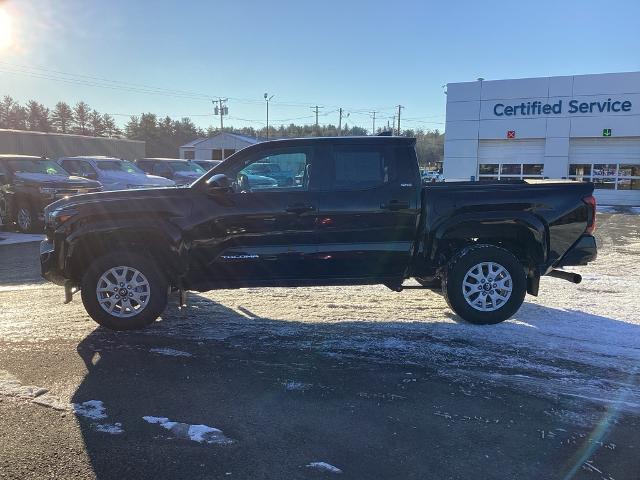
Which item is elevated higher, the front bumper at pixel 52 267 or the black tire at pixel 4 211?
the black tire at pixel 4 211

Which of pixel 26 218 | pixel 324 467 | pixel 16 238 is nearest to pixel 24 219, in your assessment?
pixel 26 218

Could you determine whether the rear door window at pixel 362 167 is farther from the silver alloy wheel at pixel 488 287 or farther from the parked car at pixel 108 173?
the parked car at pixel 108 173

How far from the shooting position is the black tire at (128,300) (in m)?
5.29

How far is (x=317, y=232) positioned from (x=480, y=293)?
1910mm

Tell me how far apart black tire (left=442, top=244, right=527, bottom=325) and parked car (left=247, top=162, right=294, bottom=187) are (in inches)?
78.6

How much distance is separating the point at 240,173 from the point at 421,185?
1.98m

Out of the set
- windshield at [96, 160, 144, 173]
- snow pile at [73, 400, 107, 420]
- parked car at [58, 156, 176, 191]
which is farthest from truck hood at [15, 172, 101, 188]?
snow pile at [73, 400, 107, 420]

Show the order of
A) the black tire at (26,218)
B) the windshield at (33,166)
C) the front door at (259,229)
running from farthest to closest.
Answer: the windshield at (33,166), the black tire at (26,218), the front door at (259,229)

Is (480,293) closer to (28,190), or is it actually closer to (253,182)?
(253,182)

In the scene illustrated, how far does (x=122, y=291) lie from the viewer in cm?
535

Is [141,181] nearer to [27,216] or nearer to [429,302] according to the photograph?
[27,216]

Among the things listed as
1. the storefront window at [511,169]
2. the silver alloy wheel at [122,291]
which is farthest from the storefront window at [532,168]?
the silver alloy wheel at [122,291]

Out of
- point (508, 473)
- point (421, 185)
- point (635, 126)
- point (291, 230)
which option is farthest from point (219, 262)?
point (635, 126)

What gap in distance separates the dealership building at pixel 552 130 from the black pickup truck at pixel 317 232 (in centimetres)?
2115
